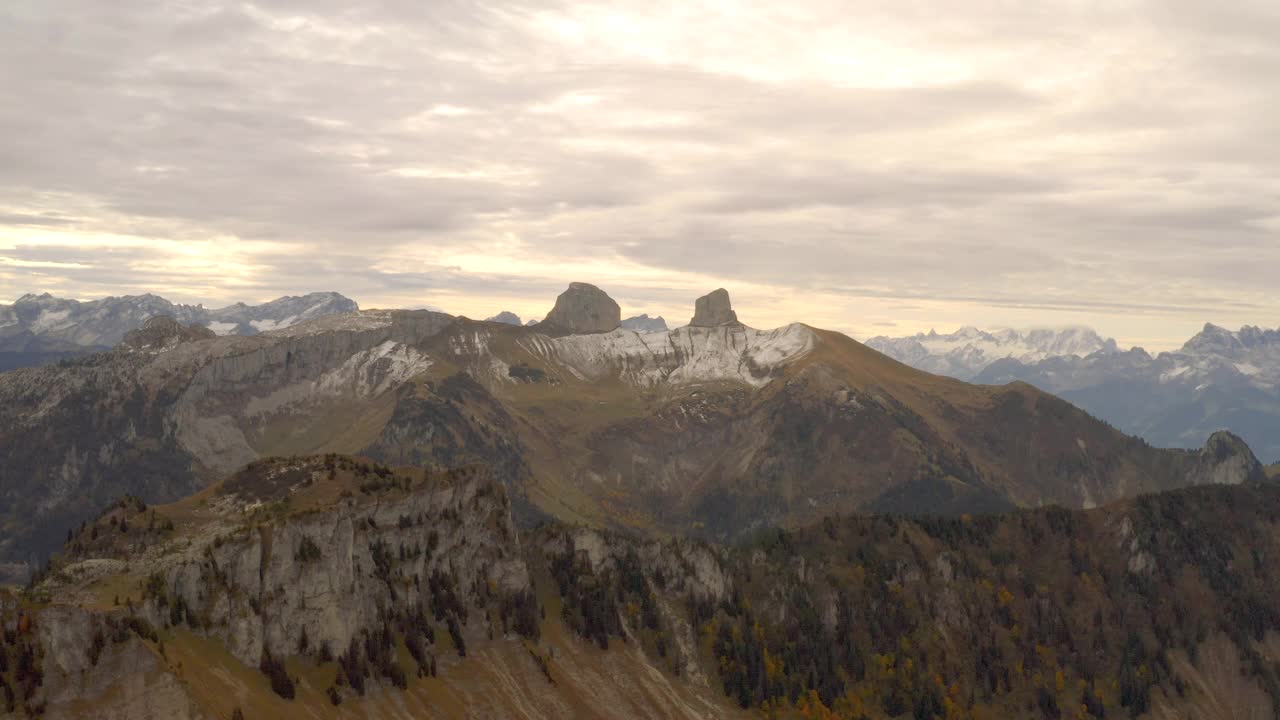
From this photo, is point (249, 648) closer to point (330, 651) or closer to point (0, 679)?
point (330, 651)

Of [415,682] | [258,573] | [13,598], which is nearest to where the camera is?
[13,598]

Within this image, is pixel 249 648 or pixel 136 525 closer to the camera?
pixel 249 648

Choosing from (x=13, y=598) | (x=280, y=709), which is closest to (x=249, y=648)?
(x=280, y=709)

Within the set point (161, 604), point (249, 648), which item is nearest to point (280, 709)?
point (249, 648)

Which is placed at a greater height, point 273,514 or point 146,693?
point 273,514

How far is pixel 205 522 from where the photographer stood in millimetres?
198375

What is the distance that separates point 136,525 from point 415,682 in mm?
56600

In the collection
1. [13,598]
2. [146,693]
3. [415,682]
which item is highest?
[13,598]

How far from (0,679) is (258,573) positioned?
5153 cm

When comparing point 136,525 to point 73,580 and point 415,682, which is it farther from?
point 415,682

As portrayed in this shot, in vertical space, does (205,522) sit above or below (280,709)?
above

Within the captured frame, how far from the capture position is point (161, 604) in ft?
545

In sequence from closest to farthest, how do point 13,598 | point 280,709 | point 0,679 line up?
1. point 0,679
2. point 13,598
3. point 280,709

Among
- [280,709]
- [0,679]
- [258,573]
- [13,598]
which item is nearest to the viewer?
[0,679]
